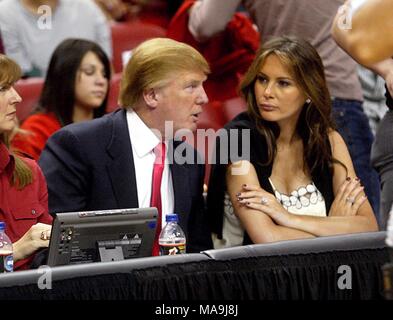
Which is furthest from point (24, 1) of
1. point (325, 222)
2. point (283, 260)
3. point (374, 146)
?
point (283, 260)

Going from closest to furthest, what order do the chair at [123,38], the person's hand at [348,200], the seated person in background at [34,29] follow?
the person's hand at [348,200], the seated person in background at [34,29], the chair at [123,38]

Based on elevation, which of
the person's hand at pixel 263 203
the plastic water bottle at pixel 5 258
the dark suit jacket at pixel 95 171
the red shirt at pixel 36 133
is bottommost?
the plastic water bottle at pixel 5 258

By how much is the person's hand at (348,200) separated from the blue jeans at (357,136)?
0.35 meters

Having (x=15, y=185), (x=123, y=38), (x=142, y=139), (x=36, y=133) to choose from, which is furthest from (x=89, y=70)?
(x=15, y=185)

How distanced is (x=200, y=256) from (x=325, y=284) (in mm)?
292

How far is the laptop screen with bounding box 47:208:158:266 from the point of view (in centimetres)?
243

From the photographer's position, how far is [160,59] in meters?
3.18

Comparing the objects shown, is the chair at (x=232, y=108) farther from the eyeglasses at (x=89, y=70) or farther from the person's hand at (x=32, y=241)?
the person's hand at (x=32, y=241)

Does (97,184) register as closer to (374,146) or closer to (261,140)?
(261,140)

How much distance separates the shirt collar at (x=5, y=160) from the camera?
285cm

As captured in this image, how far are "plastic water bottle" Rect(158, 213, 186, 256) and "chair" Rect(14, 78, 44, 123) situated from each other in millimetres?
1457

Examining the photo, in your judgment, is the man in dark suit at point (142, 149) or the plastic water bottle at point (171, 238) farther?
the man in dark suit at point (142, 149)

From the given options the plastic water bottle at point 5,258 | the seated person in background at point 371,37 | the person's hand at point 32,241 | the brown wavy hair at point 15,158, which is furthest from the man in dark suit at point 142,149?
the seated person in background at point 371,37

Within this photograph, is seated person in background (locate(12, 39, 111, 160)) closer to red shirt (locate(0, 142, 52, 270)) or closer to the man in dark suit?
the man in dark suit
